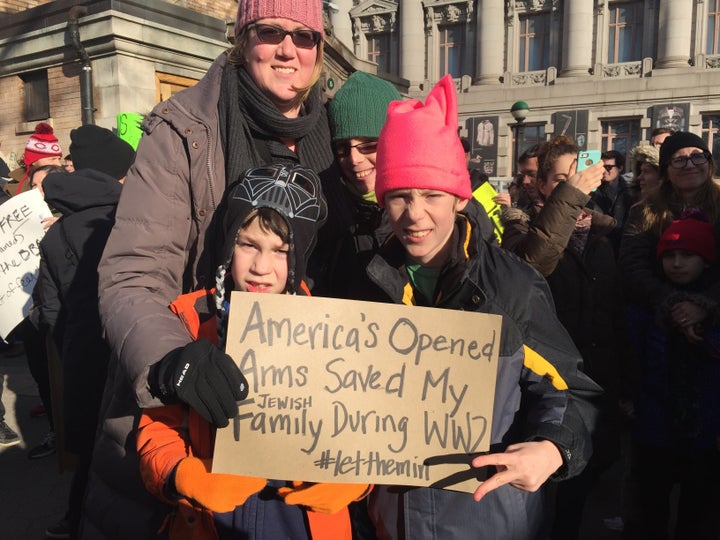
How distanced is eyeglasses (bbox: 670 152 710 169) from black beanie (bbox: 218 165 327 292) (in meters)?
2.60

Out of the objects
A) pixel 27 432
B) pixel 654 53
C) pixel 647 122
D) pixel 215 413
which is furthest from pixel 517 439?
pixel 654 53

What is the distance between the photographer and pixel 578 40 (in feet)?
88.1

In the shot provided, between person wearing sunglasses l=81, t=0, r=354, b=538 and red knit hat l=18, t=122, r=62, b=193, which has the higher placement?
red knit hat l=18, t=122, r=62, b=193

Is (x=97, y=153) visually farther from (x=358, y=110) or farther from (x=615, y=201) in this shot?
(x=615, y=201)

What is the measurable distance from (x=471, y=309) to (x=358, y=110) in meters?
0.87

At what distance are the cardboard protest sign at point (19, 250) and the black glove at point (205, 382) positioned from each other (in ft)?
10.0

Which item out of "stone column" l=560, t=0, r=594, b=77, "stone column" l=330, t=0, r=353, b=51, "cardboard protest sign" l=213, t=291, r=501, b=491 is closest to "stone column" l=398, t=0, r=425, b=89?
"stone column" l=330, t=0, r=353, b=51

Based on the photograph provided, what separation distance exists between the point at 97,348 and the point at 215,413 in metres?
1.65

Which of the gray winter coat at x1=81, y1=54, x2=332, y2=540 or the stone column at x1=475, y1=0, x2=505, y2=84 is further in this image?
the stone column at x1=475, y1=0, x2=505, y2=84

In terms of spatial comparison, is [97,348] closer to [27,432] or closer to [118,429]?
[118,429]

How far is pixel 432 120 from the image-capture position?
162 centimetres

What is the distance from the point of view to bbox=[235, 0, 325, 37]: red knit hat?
1.74 metres

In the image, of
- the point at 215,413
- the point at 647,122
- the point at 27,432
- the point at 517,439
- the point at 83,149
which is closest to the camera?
the point at 215,413

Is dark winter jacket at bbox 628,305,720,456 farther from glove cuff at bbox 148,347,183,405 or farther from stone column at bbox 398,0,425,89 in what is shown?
stone column at bbox 398,0,425,89
